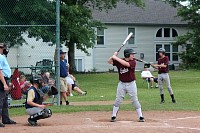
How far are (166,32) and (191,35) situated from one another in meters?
6.78

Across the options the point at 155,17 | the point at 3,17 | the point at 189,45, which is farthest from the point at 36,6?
the point at 155,17

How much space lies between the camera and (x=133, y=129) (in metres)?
10.5

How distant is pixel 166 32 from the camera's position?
2015 inches

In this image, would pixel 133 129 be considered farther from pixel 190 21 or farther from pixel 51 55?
pixel 190 21

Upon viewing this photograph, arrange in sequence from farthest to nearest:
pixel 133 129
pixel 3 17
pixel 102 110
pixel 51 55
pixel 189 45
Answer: pixel 189 45
pixel 3 17
pixel 51 55
pixel 102 110
pixel 133 129

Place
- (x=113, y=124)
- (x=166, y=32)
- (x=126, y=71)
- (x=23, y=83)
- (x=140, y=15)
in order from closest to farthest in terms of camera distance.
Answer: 1. (x=113, y=124)
2. (x=126, y=71)
3. (x=23, y=83)
4. (x=140, y=15)
5. (x=166, y=32)

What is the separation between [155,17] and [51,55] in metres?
34.7

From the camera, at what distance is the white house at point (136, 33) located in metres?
47.0

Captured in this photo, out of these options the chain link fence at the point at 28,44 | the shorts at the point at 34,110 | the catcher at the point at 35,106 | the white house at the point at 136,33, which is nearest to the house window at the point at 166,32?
the white house at the point at 136,33

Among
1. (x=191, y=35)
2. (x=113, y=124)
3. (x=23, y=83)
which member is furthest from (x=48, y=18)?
(x=191, y=35)

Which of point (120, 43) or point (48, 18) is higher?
→ point (48, 18)

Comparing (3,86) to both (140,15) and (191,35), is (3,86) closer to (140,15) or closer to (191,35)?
(191,35)

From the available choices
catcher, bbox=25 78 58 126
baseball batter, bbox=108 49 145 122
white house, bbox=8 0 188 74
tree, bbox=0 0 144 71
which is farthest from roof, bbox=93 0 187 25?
catcher, bbox=25 78 58 126

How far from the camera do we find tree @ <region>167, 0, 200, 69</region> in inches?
1727
